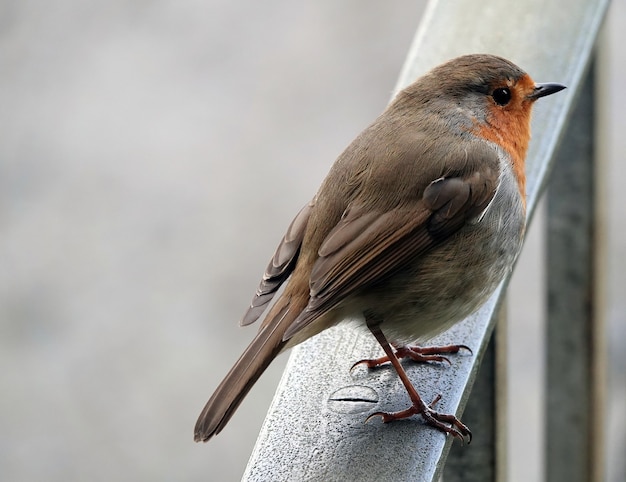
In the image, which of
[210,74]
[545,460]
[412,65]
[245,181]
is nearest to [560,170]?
[412,65]

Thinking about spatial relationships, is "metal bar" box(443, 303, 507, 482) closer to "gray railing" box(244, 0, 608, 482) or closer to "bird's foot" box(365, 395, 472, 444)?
"gray railing" box(244, 0, 608, 482)

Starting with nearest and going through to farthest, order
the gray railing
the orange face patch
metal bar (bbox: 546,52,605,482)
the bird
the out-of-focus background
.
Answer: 1. the gray railing
2. the bird
3. the orange face patch
4. metal bar (bbox: 546,52,605,482)
5. the out-of-focus background

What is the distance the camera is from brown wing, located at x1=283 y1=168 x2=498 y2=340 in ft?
6.96

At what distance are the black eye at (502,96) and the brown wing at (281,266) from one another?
0.54m

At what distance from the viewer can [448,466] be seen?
213cm

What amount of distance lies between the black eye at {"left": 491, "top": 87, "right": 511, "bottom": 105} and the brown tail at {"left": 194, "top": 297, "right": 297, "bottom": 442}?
2.58 ft

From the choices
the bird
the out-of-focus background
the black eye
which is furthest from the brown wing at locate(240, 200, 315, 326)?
the out-of-focus background

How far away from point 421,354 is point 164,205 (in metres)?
3.96

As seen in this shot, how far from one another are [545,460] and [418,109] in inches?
40.5

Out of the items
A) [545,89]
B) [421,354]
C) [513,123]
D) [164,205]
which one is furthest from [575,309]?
[164,205]

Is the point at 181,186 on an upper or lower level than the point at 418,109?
lower

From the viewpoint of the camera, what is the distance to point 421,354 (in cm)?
208

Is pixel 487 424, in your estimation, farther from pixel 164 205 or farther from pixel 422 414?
pixel 164 205

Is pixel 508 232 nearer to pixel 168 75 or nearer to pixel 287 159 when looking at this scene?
pixel 287 159
